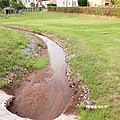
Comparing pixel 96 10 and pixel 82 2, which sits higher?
pixel 82 2

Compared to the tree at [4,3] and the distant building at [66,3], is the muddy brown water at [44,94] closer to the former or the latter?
the distant building at [66,3]

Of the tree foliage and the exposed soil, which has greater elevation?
the tree foliage

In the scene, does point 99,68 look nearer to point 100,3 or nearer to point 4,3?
point 100,3

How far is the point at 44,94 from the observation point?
15.4m

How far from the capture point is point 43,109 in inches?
534

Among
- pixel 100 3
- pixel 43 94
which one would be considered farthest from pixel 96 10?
pixel 43 94

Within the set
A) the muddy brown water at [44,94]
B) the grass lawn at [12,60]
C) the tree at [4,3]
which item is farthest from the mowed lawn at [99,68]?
the tree at [4,3]

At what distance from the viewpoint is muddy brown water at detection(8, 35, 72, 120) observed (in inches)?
523

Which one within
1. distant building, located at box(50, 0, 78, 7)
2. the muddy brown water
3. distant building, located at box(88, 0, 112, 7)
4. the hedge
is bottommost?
the muddy brown water

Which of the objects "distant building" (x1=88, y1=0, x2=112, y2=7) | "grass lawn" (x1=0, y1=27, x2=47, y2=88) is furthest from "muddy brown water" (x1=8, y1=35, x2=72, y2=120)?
"distant building" (x1=88, y1=0, x2=112, y2=7)

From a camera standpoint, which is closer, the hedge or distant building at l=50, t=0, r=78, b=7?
the hedge

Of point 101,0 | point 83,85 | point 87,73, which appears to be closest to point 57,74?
point 87,73

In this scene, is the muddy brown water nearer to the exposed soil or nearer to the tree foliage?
the exposed soil

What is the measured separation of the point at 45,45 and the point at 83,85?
13.7 m
